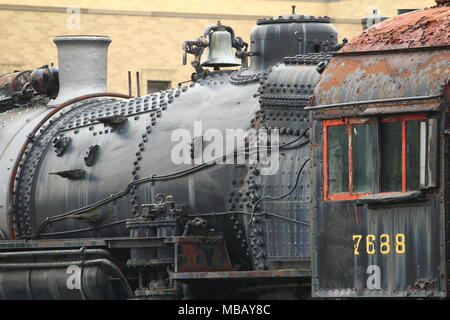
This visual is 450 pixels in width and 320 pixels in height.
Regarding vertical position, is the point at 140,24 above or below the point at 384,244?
above

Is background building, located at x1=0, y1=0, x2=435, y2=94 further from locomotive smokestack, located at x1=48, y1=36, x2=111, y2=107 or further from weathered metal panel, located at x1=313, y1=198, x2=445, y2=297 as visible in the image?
weathered metal panel, located at x1=313, y1=198, x2=445, y2=297

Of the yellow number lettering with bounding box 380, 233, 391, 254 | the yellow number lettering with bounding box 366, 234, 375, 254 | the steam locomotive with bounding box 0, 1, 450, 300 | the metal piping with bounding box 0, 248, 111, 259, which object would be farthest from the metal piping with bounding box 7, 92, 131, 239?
the yellow number lettering with bounding box 380, 233, 391, 254

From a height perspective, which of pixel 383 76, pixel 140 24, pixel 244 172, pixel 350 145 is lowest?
pixel 244 172

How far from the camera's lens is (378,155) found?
11.5 m

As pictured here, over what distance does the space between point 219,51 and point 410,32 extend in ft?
14.2

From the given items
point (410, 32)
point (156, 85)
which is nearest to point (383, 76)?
point (410, 32)

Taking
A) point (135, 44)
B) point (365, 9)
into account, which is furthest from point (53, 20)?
point (365, 9)

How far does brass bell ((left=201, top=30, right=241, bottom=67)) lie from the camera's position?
51.9 ft

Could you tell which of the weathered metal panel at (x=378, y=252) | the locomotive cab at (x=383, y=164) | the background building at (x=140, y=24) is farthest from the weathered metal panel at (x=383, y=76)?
the background building at (x=140, y=24)

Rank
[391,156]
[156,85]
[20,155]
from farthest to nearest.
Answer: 1. [156,85]
2. [20,155]
3. [391,156]

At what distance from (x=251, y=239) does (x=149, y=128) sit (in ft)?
6.53

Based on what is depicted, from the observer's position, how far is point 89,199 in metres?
15.2

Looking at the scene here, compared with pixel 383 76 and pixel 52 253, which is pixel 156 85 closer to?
pixel 52 253

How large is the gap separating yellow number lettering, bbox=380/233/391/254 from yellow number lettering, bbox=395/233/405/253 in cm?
9
